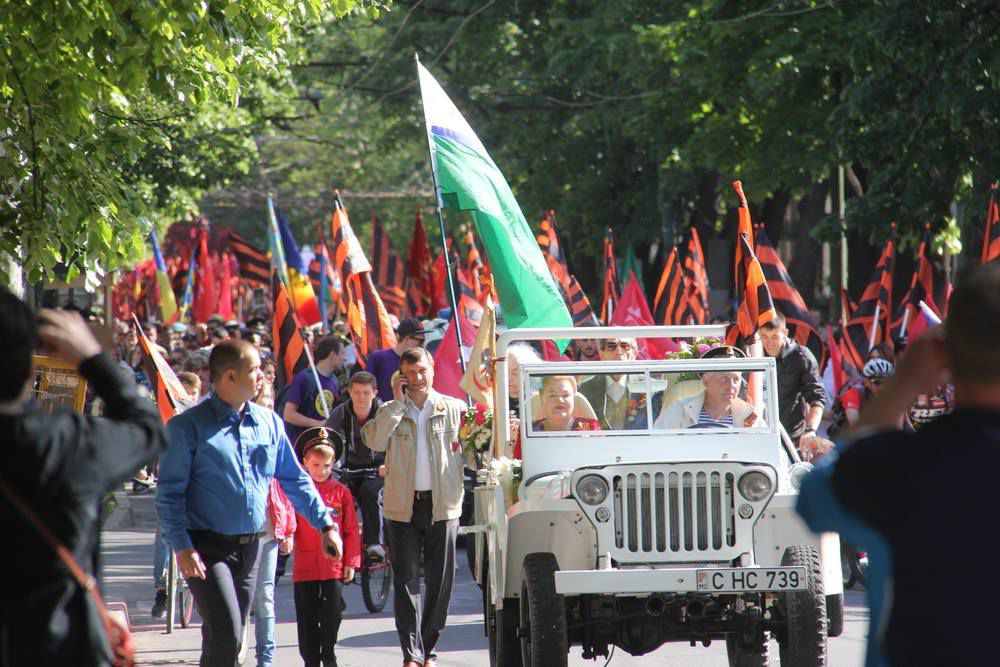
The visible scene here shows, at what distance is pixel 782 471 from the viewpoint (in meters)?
8.98

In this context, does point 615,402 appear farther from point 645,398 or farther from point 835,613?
point 835,613

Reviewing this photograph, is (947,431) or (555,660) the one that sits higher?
(947,431)

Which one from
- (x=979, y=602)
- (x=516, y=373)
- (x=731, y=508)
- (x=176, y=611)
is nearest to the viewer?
(x=979, y=602)

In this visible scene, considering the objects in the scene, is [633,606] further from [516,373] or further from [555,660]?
[516,373]

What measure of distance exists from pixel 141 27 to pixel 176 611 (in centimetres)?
519

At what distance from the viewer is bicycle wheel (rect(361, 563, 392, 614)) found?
487 inches

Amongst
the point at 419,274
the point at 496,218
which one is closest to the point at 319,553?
the point at 496,218

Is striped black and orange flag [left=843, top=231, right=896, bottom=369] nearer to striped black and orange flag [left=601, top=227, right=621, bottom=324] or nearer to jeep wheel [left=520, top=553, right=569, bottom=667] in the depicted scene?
striped black and orange flag [left=601, top=227, right=621, bottom=324]

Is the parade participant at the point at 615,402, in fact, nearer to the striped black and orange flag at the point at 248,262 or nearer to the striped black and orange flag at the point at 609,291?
the striped black and orange flag at the point at 609,291

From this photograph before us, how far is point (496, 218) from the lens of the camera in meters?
11.2

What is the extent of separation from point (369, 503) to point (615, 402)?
372cm

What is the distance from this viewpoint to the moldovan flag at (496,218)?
10.9 metres

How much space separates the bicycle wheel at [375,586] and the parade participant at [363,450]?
0.37 feet

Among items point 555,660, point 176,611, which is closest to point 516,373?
point 555,660
